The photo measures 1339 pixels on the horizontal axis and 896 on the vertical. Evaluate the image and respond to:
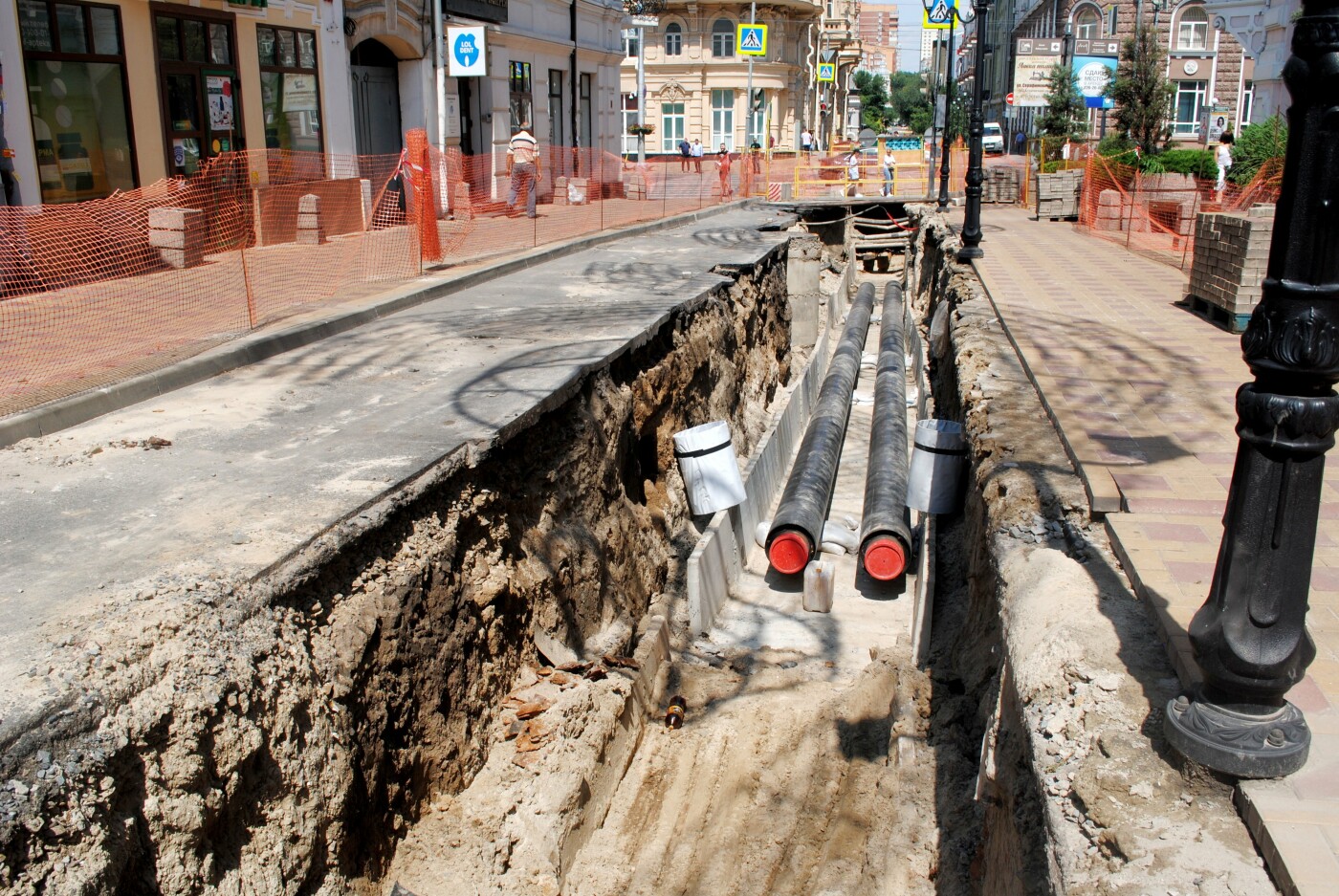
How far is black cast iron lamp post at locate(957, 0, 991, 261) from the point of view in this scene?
1370 centimetres

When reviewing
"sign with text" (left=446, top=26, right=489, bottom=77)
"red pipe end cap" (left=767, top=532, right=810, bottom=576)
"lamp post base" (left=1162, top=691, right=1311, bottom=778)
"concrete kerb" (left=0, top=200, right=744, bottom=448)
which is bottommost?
"red pipe end cap" (left=767, top=532, right=810, bottom=576)

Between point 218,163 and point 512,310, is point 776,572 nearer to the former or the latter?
point 512,310

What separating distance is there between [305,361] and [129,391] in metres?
1.34

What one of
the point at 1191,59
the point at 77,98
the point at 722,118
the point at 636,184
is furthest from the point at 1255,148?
the point at 722,118

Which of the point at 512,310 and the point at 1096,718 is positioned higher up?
the point at 512,310

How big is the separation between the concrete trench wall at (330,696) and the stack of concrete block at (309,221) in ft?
22.7

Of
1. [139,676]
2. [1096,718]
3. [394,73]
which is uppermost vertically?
[394,73]

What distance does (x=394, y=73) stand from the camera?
17.5m

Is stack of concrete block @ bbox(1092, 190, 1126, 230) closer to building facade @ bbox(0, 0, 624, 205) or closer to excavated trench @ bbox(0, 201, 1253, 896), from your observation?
building facade @ bbox(0, 0, 624, 205)

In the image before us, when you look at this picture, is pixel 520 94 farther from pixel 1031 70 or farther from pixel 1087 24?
pixel 1087 24

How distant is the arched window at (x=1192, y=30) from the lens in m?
39.7

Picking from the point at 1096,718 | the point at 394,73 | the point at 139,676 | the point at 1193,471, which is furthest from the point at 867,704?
Result: the point at 394,73

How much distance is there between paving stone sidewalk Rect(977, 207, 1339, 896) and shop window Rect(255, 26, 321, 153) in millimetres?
9312

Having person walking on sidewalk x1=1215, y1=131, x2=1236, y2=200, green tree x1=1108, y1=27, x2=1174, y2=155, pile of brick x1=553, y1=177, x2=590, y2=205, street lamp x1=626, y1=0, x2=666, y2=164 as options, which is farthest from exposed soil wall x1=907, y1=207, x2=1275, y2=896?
green tree x1=1108, y1=27, x2=1174, y2=155
